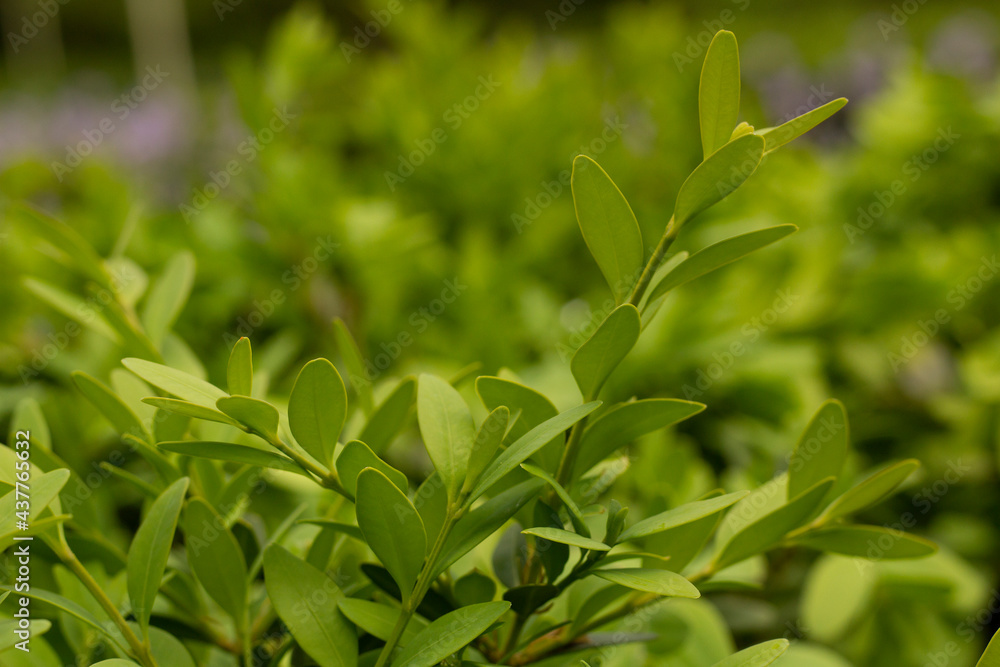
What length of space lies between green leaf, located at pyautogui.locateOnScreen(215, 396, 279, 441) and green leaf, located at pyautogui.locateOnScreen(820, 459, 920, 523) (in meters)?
0.26

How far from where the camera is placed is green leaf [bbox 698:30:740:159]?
0.99 feet

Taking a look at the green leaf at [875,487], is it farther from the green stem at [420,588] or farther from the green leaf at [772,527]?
the green stem at [420,588]

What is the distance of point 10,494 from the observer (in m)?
Result: 0.30

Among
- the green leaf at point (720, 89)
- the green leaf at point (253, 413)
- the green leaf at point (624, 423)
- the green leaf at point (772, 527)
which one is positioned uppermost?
the green leaf at point (720, 89)

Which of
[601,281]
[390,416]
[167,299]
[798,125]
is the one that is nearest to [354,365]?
[390,416]

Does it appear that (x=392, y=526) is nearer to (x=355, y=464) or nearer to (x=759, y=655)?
(x=355, y=464)

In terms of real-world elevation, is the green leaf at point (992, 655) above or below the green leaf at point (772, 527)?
below

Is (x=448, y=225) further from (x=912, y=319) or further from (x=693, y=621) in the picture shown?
(x=693, y=621)

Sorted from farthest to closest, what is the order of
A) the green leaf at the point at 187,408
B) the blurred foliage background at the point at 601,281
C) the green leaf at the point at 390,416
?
1. the blurred foliage background at the point at 601,281
2. the green leaf at the point at 390,416
3. the green leaf at the point at 187,408

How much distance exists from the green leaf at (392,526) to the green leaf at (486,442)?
26 mm

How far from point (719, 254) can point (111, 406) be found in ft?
0.98

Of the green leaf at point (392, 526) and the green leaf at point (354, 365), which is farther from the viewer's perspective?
the green leaf at point (354, 365)

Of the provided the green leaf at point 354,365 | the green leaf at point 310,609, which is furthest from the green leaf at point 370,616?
the green leaf at point 354,365

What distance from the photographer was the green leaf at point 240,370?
30 centimetres
